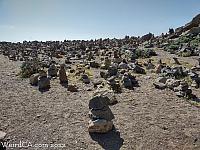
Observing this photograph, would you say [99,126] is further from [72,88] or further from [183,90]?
[183,90]

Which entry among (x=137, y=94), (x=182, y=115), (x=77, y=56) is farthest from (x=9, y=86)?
(x=77, y=56)

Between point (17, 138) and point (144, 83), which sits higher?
point (144, 83)

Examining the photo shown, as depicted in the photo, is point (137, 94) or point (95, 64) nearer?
point (137, 94)

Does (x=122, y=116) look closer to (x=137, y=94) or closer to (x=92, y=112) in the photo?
(x=92, y=112)

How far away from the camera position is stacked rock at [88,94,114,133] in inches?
622

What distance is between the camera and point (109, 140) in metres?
15.2

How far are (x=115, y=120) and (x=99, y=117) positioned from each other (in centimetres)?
137

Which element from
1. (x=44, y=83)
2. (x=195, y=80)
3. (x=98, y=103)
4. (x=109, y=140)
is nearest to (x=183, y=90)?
(x=195, y=80)

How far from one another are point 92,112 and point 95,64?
17.0 m

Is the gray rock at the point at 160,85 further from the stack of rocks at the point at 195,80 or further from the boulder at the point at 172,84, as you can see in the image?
the stack of rocks at the point at 195,80

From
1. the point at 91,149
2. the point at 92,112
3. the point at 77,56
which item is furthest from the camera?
the point at 77,56

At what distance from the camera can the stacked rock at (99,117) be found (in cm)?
1580

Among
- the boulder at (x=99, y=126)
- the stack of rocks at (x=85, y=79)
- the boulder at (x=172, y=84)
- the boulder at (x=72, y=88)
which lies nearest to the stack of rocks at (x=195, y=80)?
the boulder at (x=172, y=84)

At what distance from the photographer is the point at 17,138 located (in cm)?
1557
